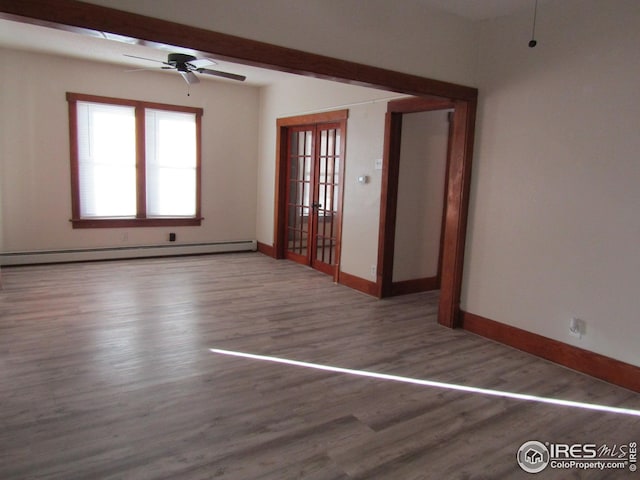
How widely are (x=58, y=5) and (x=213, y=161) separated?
208 inches

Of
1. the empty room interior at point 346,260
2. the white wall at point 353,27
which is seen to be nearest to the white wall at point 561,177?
the empty room interior at point 346,260

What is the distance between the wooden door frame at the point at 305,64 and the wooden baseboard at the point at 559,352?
0.92ft

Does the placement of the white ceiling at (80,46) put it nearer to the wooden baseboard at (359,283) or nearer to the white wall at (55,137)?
the white wall at (55,137)

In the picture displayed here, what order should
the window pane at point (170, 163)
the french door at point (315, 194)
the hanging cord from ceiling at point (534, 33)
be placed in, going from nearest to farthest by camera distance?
the hanging cord from ceiling at point (534, 33) → the french door at point (315, 194) → the window pane at point (170, 163)

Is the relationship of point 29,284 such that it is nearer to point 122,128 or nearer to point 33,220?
point 33,220

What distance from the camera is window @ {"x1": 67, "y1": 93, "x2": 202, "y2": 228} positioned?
6516mm

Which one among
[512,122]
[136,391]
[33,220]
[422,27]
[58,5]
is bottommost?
[136,391]

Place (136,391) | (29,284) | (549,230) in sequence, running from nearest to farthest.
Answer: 1. (136,391)
2. (549,230)
3. (29,284)

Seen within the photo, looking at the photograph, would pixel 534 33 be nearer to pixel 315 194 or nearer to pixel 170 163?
pixel 315 194

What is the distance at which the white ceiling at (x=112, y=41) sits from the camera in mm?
3742

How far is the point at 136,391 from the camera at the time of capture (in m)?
2.97

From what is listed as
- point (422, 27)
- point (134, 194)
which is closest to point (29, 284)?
point (134, 194)

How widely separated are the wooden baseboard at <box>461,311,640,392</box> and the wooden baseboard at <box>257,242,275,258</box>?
3850 mm

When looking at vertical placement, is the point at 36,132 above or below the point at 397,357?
above
